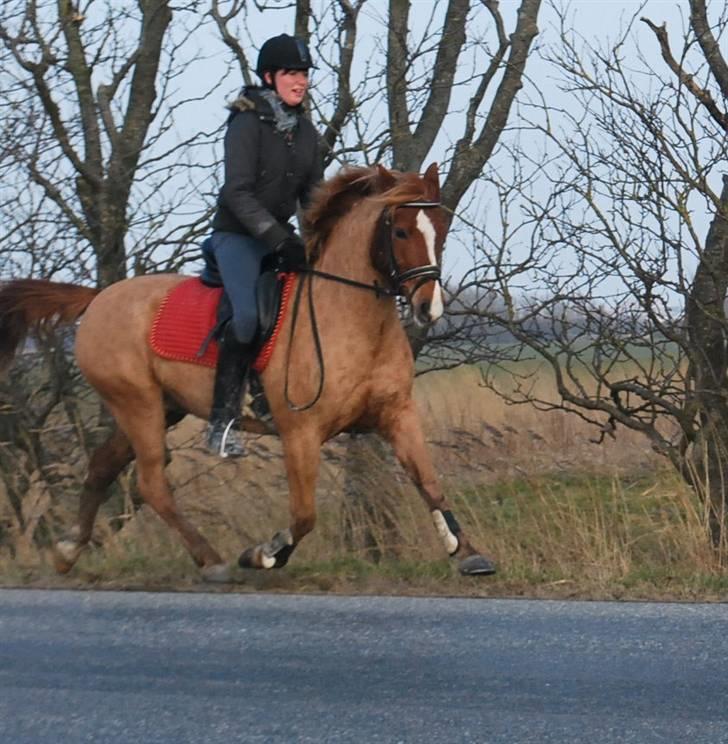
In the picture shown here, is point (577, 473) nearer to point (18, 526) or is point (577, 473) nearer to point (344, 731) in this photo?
point (18, 526)

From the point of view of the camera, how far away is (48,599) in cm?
777

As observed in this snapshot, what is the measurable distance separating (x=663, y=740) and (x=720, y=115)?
16.6ft

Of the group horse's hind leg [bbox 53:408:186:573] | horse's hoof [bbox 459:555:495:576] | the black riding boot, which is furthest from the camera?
horse's hind leg [bbox 53:408:186:573]

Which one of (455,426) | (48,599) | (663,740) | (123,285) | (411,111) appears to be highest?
(411,111)

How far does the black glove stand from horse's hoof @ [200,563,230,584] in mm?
1660

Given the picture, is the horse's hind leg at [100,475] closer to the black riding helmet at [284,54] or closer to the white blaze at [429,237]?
the black riding helmet at [284,54]

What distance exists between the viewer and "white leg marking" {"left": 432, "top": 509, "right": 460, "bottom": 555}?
766 centimetres

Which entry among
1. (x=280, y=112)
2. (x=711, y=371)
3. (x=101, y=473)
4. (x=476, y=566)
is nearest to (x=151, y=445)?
(x=101, y=473)

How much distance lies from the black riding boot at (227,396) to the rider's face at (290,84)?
49.4 inches

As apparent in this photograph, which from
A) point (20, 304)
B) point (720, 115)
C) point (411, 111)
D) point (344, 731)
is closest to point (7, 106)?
point (20, 304)

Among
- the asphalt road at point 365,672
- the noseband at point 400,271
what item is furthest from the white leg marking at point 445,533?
the noseband at point 400,271

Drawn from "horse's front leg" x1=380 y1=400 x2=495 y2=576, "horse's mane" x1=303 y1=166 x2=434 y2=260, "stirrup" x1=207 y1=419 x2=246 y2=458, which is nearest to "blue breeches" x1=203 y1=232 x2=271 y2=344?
"horse's mane" x1=303 y1=166 x2=434 y2=260

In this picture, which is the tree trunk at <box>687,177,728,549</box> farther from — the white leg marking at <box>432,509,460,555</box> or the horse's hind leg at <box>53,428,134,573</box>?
the horse's hind leg at <box>53,428,134,573</box>

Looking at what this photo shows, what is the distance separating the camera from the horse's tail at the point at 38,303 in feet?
31.7
